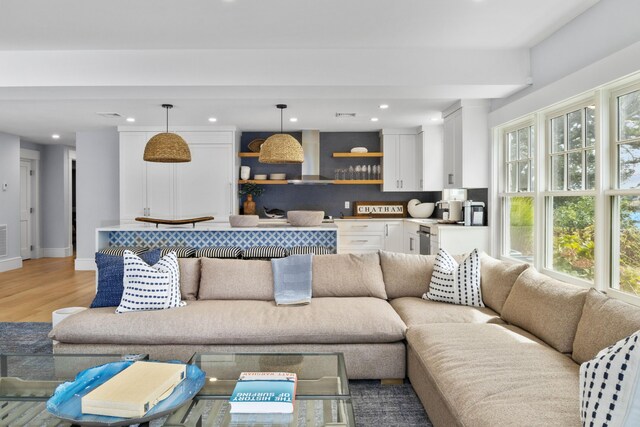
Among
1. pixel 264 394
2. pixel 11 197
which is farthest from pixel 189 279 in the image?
pixel 11 197

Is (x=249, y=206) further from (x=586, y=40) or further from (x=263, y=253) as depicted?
(x=586, y=40)

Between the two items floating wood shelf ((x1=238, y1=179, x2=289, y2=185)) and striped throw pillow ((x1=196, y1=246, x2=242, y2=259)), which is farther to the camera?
floating wood shelf ((x1=238, y1=179, x2=289, y2=185))

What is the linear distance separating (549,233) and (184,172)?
5.22 meters

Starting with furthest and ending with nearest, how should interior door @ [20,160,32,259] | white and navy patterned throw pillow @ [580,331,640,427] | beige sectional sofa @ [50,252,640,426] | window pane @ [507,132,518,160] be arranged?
interior door @ [20,160,32,259] < window pane @ [507,132,518,160] < beige sectional sofa @ [50,252,640,426] < white and navy patterned throw pillow @ [580,331,640,427]

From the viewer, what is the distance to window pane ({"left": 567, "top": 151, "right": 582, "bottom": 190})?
341 centimetres

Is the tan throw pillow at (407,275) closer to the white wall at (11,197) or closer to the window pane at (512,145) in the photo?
the window pane at (512,145)

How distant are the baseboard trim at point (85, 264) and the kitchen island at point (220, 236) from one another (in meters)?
2.78

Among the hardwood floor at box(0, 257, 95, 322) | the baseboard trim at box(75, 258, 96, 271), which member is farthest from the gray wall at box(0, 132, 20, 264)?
the baseboard trim at box(75, 258, 96, 271)

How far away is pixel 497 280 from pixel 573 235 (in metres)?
0.93

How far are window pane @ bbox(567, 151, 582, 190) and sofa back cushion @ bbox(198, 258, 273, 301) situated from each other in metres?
2.50

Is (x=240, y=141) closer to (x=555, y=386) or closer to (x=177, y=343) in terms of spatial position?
(x=177, y=343)

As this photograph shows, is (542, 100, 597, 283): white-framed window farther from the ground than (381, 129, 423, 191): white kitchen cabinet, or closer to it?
closer to it

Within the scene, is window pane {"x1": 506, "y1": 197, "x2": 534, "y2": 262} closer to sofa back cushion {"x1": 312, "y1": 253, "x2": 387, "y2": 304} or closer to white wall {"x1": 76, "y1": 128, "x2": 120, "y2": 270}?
sofa back cushion {"x1": 312, "y1": 253, "x2": 387, "y2": 304}

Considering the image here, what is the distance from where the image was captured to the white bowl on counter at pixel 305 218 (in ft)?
16.0
